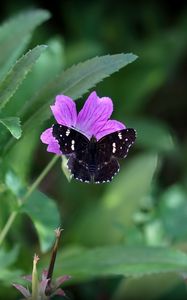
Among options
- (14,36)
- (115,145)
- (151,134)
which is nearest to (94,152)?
(115,145)

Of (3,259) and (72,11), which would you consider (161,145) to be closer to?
(72,11)

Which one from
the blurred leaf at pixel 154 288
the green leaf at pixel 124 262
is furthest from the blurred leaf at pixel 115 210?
the green leaf at pixel 124 262

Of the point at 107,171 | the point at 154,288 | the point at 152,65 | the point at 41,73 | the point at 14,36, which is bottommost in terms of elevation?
the point at 154,288

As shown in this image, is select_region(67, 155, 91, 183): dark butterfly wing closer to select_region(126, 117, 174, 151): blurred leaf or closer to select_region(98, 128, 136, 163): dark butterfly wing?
select_region(98, 128, 136, 163): dark butterfly wing

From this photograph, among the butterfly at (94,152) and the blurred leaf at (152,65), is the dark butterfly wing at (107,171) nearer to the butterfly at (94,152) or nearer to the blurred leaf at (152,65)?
the butterfly at (94,152)

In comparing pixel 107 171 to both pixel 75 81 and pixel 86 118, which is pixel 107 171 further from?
pixel 75 81

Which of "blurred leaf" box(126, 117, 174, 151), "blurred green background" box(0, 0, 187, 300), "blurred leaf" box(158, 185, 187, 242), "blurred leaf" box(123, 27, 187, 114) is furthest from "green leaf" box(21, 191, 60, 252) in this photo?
"blurred leaf" box(123, 27, 187, 114)

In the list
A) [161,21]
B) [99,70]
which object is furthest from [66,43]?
[99,70]
